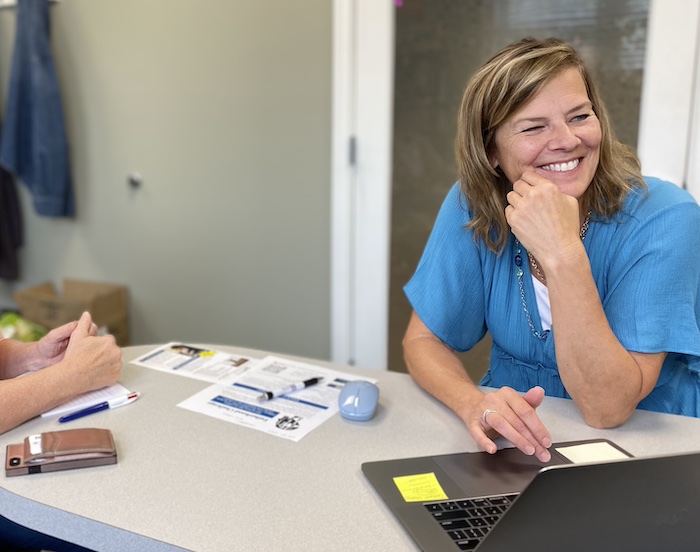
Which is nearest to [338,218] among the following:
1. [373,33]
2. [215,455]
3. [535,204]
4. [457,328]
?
[373,33]

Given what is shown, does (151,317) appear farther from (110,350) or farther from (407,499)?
(407,499)

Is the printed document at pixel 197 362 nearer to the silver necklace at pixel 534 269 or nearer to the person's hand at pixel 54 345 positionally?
the person's hand at pixel 54 345

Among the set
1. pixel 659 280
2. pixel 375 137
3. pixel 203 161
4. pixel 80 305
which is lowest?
pixel 80 305

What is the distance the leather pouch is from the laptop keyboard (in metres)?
0.47

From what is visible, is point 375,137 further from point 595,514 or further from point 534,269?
point 595,514

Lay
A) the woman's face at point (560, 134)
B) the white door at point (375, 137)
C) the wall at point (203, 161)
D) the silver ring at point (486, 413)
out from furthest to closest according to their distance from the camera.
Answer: the wall at point (203, 161) → the white door at point (375, 137) → the woman's face at point (560, 134) → the silver ring at point (486, 413)

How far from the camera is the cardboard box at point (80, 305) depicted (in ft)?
9.57

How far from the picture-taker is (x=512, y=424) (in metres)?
0.99

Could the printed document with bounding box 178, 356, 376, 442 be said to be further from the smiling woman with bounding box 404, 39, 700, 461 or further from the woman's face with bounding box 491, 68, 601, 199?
the woman's face with bounding box 491, 68, 601, 199

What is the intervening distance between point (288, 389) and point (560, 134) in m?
0.68

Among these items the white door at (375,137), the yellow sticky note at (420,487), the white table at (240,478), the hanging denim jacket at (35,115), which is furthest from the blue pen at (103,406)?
the hanging denim jacket at (35,115)

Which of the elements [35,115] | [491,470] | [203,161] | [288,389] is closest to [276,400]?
[288,389]

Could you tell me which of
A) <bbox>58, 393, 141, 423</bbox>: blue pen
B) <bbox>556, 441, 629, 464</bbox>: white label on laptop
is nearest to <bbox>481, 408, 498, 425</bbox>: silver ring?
<bbox>556, 441, 629, 464</bbox>: white label on laptop

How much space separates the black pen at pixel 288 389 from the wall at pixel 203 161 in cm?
153
